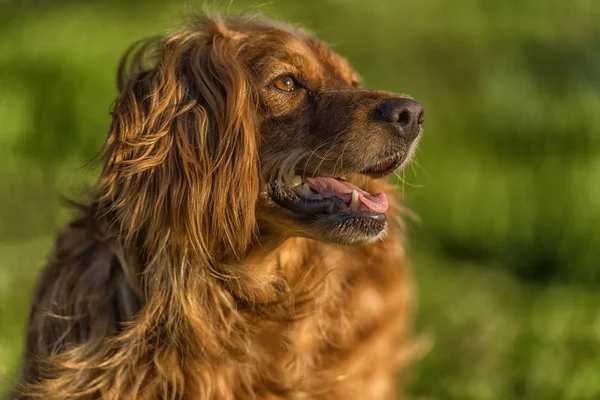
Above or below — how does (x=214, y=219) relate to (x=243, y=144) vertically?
below

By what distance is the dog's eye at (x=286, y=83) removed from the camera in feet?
11.2

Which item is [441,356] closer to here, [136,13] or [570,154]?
[570,154]

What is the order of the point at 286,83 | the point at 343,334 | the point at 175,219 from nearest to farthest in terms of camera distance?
1. the point at 175,219
2. the point at 286,83
3. the point at 343,334

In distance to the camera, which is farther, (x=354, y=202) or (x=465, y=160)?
(x=465, y=160)

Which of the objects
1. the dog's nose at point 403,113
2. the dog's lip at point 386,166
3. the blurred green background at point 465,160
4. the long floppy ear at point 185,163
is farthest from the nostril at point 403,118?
the blurred green background at point 465,160

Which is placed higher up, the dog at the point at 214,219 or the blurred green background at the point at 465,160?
the dog at the point at 214,219

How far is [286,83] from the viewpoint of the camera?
3.43 m

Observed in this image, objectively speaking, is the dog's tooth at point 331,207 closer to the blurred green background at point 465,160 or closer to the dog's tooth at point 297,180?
the dog's tooth at point 297,180

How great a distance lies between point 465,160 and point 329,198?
14.7ft

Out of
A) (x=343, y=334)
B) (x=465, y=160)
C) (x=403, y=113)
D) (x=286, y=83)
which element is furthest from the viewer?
(x=465, y=160)

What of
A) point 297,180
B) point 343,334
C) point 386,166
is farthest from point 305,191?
point 343,334

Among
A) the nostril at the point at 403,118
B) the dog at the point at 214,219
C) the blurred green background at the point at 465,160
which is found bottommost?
the blurred green background at the point at 465,160

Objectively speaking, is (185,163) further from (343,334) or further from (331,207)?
(343,334)

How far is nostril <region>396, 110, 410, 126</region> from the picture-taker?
131 inches
